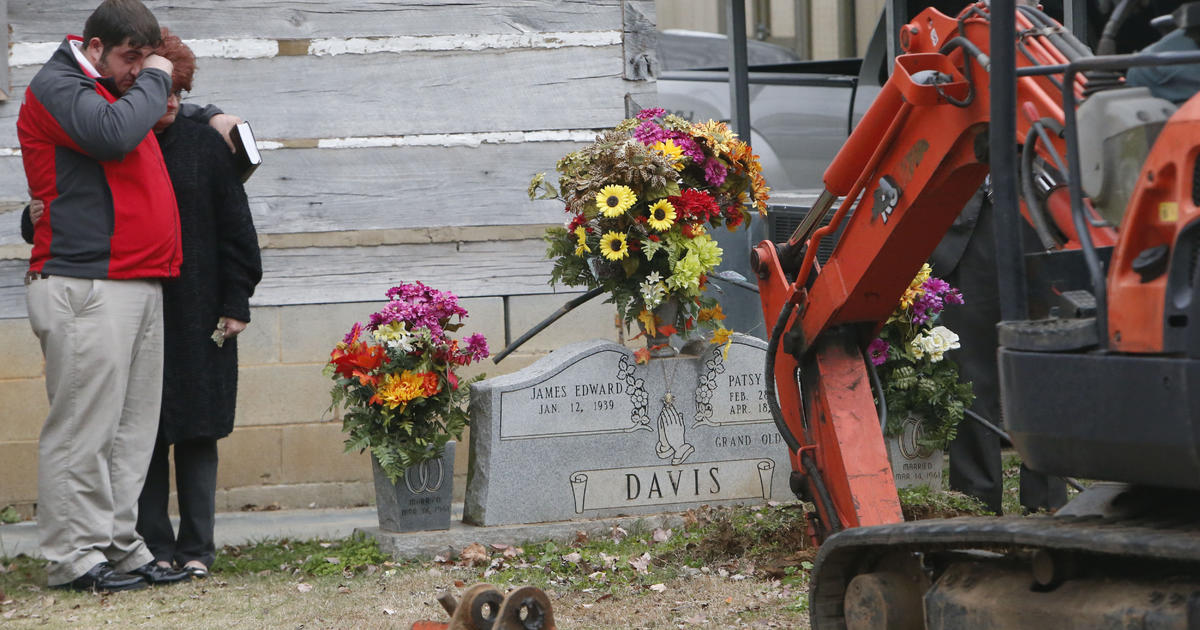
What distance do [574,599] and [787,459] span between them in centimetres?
163

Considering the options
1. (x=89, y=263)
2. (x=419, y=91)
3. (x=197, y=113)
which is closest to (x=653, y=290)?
(x=419, y=91)

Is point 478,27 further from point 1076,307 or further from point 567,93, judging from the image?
point 1076,307

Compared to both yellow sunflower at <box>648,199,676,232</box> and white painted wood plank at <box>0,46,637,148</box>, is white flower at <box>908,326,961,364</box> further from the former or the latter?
white painted wood plank at <box>0,46,637,148</box>

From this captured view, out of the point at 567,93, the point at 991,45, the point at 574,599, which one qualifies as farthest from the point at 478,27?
the point at 991,45

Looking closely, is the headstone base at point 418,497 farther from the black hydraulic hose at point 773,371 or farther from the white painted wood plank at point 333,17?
the white painted wood plank at point 333,17

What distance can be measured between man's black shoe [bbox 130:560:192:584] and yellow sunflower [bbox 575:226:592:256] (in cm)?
208

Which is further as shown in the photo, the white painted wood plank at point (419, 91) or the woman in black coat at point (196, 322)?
the white painted wood plank at point (419, 91)

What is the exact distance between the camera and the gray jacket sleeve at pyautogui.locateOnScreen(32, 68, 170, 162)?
Answer: 15.9ft

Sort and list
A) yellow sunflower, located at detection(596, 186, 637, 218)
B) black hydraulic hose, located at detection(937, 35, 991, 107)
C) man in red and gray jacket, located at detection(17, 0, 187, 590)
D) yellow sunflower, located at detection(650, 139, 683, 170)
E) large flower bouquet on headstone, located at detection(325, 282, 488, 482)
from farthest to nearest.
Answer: yellow sunflower, located at detection(650, 139, 683, 170), yellow sunflower, located at detection(596, 186, 637, 218), large flower bouquet on headstone, located at detection(325, 282, 488, 482), man in red and gray jacket, located at detection(17, 0, 187, 590), black hydraulic hose, located at detection(937, 35, 991, 107)

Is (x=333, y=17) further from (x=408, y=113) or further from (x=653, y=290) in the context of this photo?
(x=653, y=290)

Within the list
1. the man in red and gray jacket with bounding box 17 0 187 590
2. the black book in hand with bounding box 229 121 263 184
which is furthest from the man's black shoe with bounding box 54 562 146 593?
the black book in hand with bounding box 229 121 263 184

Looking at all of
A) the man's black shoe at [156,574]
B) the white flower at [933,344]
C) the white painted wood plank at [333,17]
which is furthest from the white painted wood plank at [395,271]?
the white flower at [933,344]

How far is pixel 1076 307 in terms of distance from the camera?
2.63 m

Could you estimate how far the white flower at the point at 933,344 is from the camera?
19.6 ft
